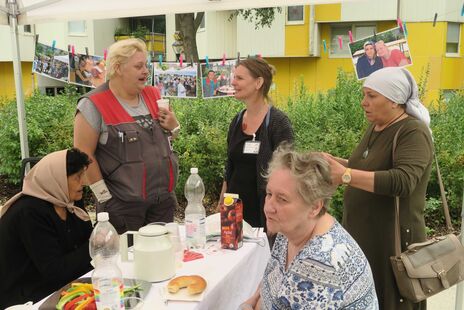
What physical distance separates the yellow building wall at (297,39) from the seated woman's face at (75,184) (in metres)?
16.9

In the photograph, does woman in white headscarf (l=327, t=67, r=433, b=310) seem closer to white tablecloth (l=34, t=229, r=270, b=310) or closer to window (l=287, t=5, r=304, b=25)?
white tablecloth (l=34, t=229, r=270, b=310)

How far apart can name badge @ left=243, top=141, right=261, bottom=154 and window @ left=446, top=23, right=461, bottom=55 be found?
16000mm

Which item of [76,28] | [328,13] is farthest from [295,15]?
[76,28]

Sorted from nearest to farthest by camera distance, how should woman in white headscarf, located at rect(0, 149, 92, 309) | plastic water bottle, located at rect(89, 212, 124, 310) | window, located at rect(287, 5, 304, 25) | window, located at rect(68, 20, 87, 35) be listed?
plastic water bottle, located at rect(89, 212, 124, 310) < woman in white headscarf, located at rect(0, 149, 92, 309) < window, located at rect(287, 5, 304, 25) < window, located at rect(68, 20, 87, 35)

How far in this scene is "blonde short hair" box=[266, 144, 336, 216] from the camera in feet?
5.17

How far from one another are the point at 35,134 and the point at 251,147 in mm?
4387

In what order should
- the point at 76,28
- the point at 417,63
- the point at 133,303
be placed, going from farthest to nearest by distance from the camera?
the point at 76,28
the point at 417,63
the point at 133,303

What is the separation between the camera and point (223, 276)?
1998mm

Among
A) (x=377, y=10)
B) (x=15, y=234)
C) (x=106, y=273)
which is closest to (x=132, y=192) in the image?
(x=15, y=234)

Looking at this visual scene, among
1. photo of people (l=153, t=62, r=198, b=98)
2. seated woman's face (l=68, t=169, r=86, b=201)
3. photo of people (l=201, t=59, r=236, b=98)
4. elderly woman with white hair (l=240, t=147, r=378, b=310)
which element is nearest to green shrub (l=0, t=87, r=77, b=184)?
photo of people (l=153, t=62, r=198, b=98)

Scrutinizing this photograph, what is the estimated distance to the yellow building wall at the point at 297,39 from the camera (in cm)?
1798

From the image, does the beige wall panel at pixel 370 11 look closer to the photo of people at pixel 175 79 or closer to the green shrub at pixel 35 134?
the green shrub at pixel 35 134

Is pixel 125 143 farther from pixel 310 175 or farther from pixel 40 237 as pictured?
pixel 310 175

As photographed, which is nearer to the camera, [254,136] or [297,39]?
[254,136]
